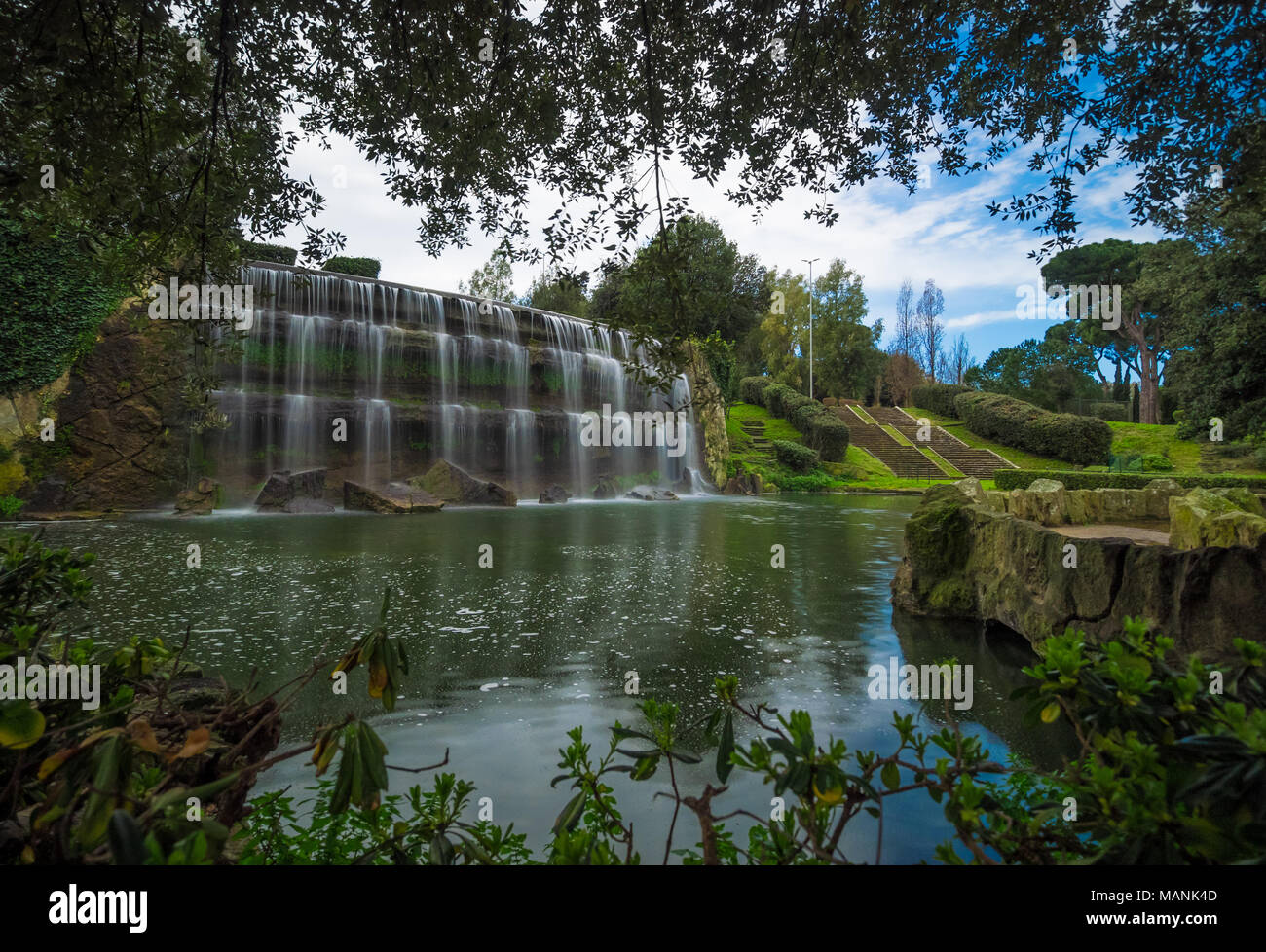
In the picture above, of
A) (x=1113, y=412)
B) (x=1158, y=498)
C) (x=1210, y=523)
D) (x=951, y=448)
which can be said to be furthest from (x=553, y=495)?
(x=1113, y=412)

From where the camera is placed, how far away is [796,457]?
36.5 m

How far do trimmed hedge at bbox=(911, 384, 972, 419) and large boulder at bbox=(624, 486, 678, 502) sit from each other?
34.4 meters

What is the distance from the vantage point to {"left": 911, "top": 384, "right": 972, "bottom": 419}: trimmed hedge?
1986 inches

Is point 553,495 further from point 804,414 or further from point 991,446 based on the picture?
point 991,446

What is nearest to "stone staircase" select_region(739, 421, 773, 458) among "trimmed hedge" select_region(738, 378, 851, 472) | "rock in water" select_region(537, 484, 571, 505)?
"trimmed hedge" select_region(738, 378, 851, 472)

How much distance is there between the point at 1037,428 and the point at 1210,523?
40.0 meters

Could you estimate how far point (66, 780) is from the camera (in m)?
1.05

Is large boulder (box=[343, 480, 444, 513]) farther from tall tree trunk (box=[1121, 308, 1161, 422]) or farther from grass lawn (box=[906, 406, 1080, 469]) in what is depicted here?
tall tree trunk (box=[1121, 308, 1161, 422])

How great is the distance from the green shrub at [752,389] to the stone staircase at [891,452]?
23.0 ft

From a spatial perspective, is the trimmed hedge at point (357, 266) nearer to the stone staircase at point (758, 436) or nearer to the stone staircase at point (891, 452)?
the stone staircase at point (758, 436)

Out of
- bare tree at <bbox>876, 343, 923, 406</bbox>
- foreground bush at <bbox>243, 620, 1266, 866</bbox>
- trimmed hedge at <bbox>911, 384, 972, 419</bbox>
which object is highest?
bare tree at <bbox>876, 343, 923, 406</bbox>
